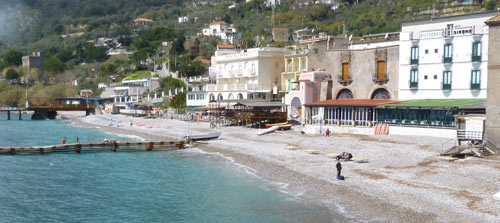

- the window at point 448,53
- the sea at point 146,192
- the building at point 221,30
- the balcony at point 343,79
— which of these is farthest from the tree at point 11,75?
the window at point 448,53

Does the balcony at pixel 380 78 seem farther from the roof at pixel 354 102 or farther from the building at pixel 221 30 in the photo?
the building at pixel 221 30

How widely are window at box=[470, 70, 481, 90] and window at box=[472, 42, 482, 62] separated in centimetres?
119

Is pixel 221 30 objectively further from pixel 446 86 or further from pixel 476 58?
pixel 476 58

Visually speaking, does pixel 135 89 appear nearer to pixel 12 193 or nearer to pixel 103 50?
pixel 103 50

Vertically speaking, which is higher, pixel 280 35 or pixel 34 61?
pixel 280 35

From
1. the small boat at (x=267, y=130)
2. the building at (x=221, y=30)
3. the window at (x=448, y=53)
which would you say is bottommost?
the small boat at (x=267, y=130)

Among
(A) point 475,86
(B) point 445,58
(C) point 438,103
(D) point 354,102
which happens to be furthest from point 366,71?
(A) point 475,86

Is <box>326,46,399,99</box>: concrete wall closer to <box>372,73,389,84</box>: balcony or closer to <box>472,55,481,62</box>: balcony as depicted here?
<box>372,73,389,84</box>: balcony

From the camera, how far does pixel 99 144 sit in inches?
1998

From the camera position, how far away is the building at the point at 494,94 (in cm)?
3368

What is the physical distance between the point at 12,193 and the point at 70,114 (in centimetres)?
10360

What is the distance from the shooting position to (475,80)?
144 feet

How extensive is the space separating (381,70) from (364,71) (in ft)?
7.11

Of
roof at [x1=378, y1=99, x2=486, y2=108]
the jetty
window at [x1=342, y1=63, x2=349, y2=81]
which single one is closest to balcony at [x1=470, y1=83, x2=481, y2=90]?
roof at [x1=378, y1=99, x2=486, y2=108]
